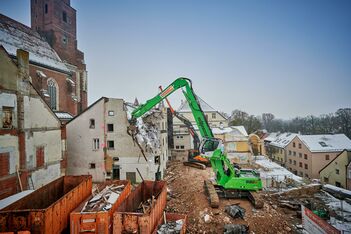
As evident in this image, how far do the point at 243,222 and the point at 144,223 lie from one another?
551 cm

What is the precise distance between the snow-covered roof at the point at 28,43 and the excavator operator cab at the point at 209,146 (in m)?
21.2

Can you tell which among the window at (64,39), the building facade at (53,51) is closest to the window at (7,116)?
the building facade at (53,51)

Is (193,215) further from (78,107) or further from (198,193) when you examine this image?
(78,107)

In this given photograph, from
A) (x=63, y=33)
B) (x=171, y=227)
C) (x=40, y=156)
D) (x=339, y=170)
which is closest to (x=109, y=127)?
(x=40, y=156)

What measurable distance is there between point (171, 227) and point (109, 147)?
1100 centimetres

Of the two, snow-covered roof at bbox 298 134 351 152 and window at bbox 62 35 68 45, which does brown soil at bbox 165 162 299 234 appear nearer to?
snow-covered roof at bbox 298 134 351 152

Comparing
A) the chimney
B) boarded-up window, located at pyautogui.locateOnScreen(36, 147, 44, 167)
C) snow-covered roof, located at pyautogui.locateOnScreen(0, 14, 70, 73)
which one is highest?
snow-covered roof, located at pyautogui.locateOnScreen(0, 14, 70, 73)

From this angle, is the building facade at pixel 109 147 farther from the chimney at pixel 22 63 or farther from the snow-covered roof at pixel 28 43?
the snow-covered roof at pixel 28 43

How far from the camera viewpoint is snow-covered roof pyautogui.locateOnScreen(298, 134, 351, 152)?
31.8 m

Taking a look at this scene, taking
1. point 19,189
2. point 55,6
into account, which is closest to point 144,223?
point 19,189

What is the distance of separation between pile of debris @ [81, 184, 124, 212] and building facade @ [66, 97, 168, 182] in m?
6.52

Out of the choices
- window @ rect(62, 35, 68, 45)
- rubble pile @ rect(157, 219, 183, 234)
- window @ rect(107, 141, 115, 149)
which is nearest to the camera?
rubble pile @ rect(157, 219, 183, 234)

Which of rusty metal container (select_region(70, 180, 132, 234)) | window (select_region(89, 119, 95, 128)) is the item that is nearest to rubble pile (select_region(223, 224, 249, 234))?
rusty metal container (select_region(70, 180, 132, 234))

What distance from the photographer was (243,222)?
32.3 ft
